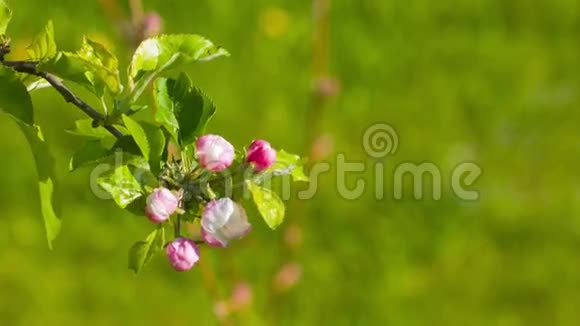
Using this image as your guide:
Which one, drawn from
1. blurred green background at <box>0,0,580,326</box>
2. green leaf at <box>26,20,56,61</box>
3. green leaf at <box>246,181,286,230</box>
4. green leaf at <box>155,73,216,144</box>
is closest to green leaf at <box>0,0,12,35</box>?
green leaf at <box>26,20,56,61</box>

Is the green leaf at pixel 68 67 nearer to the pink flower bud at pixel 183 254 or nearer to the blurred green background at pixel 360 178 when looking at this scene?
the pink flower bud at pixel 183 254

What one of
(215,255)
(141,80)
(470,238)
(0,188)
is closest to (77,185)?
(0,188)

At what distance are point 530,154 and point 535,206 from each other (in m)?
0.18

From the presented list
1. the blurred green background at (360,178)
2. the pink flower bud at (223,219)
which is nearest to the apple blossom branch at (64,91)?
the pink flower bud at (223,219)

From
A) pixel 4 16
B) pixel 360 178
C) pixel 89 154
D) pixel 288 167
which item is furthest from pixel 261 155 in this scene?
pixel 360 178

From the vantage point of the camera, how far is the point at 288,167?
2.80 ft

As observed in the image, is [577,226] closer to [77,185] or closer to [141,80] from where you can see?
[77,185]

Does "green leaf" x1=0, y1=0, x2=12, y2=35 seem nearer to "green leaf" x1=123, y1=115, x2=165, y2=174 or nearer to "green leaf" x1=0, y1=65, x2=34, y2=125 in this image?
"green leaf" x1=0, y1=65, x2=34, y2=125

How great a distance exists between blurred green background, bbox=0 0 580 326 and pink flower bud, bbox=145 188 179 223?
1.21 m

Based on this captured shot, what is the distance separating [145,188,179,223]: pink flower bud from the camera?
794 millimetres

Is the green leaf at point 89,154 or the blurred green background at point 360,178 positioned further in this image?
the blurred green background at point 360,178

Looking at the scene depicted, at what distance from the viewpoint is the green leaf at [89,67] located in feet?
2.65

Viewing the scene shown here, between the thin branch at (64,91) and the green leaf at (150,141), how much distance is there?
0.09 feet

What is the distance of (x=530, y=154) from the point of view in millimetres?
2773
